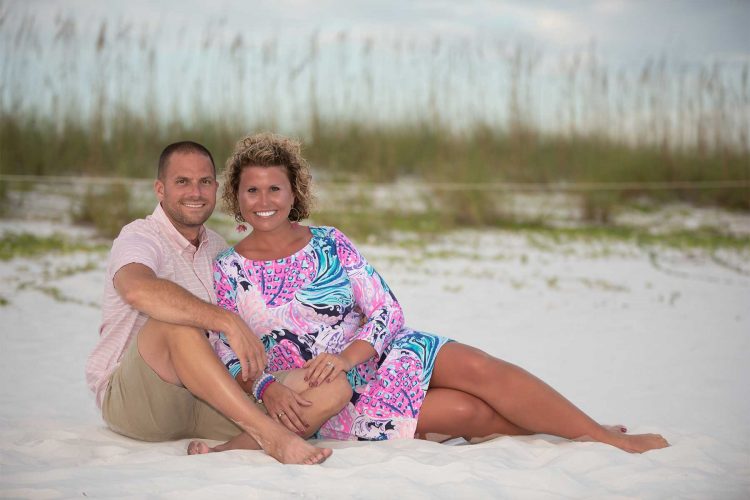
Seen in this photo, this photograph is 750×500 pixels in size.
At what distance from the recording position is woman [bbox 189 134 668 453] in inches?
104

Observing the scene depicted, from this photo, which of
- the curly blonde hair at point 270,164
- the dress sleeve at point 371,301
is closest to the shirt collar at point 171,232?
the curly blonde hair at point 270,164

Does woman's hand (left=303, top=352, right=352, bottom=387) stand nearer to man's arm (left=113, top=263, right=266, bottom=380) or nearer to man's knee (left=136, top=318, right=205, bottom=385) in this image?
man's arm (left=113, top=263, right=266, bottom=380)

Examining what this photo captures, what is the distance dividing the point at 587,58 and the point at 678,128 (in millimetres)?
1227

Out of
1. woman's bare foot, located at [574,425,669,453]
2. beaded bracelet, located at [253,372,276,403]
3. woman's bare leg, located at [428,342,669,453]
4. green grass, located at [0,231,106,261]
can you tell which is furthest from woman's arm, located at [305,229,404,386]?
green grass, located at [0,231,106,261]

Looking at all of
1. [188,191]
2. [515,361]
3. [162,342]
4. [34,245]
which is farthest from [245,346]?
[34,245]

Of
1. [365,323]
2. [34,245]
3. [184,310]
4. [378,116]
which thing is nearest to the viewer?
[184,310]

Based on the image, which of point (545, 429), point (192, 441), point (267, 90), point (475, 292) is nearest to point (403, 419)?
point (545, 429)

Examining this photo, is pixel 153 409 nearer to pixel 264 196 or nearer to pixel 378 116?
pixel 264 196

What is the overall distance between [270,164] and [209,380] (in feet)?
2.32

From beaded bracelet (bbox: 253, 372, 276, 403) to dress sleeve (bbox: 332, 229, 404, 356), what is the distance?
29cm

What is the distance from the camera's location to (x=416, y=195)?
362 inches

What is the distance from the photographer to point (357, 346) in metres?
2.60

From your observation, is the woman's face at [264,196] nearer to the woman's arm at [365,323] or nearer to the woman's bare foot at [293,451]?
the woman's arm at [365,323]

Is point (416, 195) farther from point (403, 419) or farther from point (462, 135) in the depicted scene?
point (403, 419)
